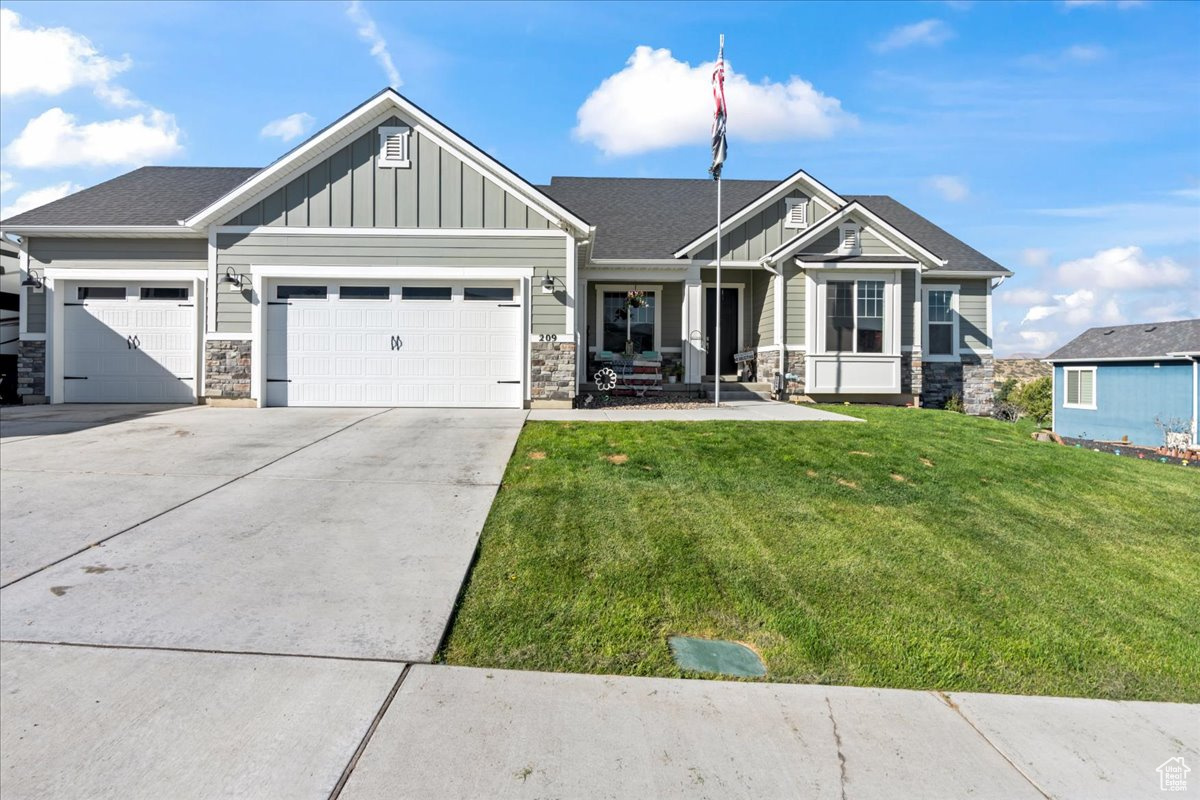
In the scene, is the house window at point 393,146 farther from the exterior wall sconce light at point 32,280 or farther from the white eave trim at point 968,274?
the white eave trim at point 968,274

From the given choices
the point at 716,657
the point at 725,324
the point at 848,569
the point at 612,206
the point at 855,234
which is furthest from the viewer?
the point at 612,206

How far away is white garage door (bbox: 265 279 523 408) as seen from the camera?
11203 mm

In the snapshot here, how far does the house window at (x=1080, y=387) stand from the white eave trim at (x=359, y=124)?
632 inches

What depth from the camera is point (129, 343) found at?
468 inches

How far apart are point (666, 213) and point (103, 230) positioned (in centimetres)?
1259

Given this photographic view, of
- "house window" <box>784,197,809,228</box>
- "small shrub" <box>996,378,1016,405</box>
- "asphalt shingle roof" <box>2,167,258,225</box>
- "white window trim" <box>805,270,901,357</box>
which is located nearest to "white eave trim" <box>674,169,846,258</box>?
"house window" <box>784,197,809,228</box>

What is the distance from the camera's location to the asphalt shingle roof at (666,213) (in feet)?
51.3

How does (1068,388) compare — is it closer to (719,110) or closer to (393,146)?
(719,110)

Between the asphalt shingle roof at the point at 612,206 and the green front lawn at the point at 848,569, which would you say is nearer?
the green front lawn at the point at 848,569

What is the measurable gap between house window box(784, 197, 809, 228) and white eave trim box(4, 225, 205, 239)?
12871 mm

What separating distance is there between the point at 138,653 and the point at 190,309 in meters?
10.8

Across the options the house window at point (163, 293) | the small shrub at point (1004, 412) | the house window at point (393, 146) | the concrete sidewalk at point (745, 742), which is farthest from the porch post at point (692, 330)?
the concrete sidewalk at point (745, 742)

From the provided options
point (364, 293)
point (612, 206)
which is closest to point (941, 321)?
point (612, 206)

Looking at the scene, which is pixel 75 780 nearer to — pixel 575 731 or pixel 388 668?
pixel 388 668
